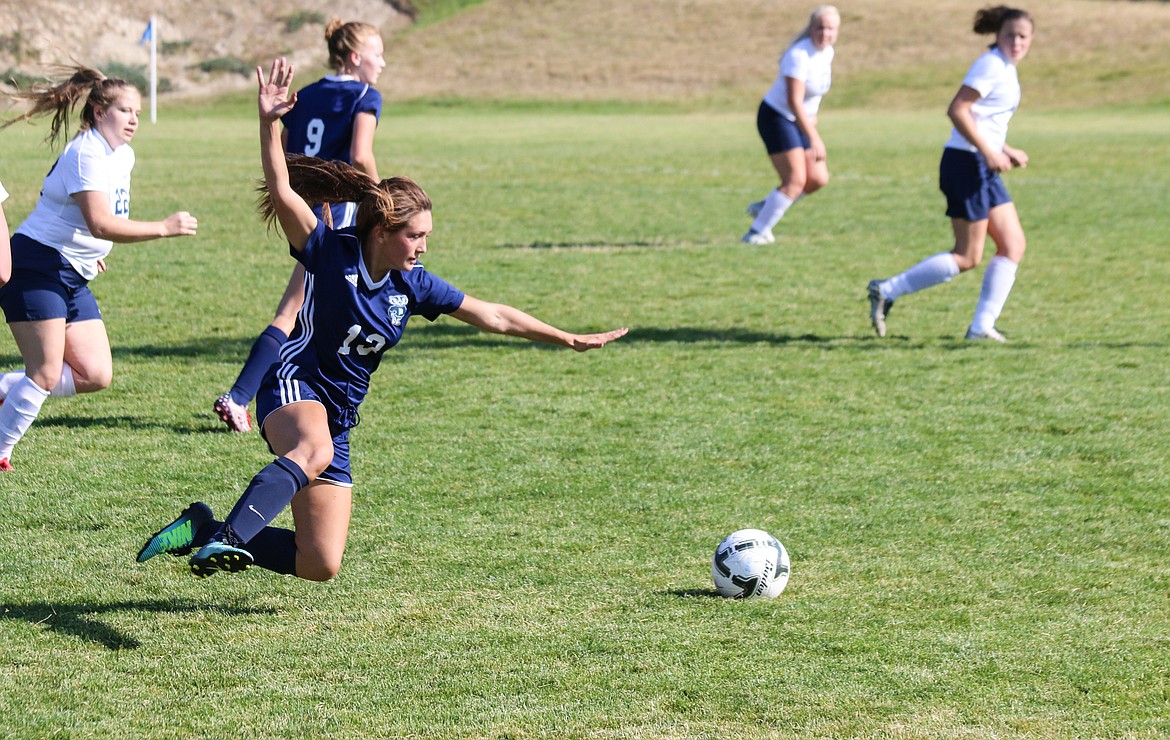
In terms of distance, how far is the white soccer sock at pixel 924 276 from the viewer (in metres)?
9.82

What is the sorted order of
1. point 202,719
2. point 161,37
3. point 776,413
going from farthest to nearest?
1. point 161,37
2. point 776,413
3. point 202,719

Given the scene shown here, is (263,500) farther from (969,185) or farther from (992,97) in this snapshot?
(992,97)

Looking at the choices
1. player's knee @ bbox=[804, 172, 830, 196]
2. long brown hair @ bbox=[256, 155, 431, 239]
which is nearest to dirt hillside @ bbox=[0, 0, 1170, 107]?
player's knee @ bbox=[804, 172, 830, 196]

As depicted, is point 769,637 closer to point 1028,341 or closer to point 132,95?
point 132,95

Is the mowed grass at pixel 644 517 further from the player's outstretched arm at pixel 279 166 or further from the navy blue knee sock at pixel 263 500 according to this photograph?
the player's outstretched arm at pixel 279 166

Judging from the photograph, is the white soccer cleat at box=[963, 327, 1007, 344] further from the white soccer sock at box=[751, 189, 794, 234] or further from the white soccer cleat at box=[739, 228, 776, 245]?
the white soccer cleat at box=[739, 228, 776, 245]

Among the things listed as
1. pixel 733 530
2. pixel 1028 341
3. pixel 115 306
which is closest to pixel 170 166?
pixel 115 306

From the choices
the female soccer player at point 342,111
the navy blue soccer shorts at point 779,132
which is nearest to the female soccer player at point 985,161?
the female soccer player at point 342,111

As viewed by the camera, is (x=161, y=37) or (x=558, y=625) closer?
(x=558, y=625)

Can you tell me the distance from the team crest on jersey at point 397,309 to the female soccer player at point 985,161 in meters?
5.38

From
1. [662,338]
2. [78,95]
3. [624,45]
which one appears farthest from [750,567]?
[624,45]

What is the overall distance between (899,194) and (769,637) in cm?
1582

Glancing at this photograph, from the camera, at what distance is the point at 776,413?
8.09 metres

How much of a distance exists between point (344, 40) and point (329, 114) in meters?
0.45
